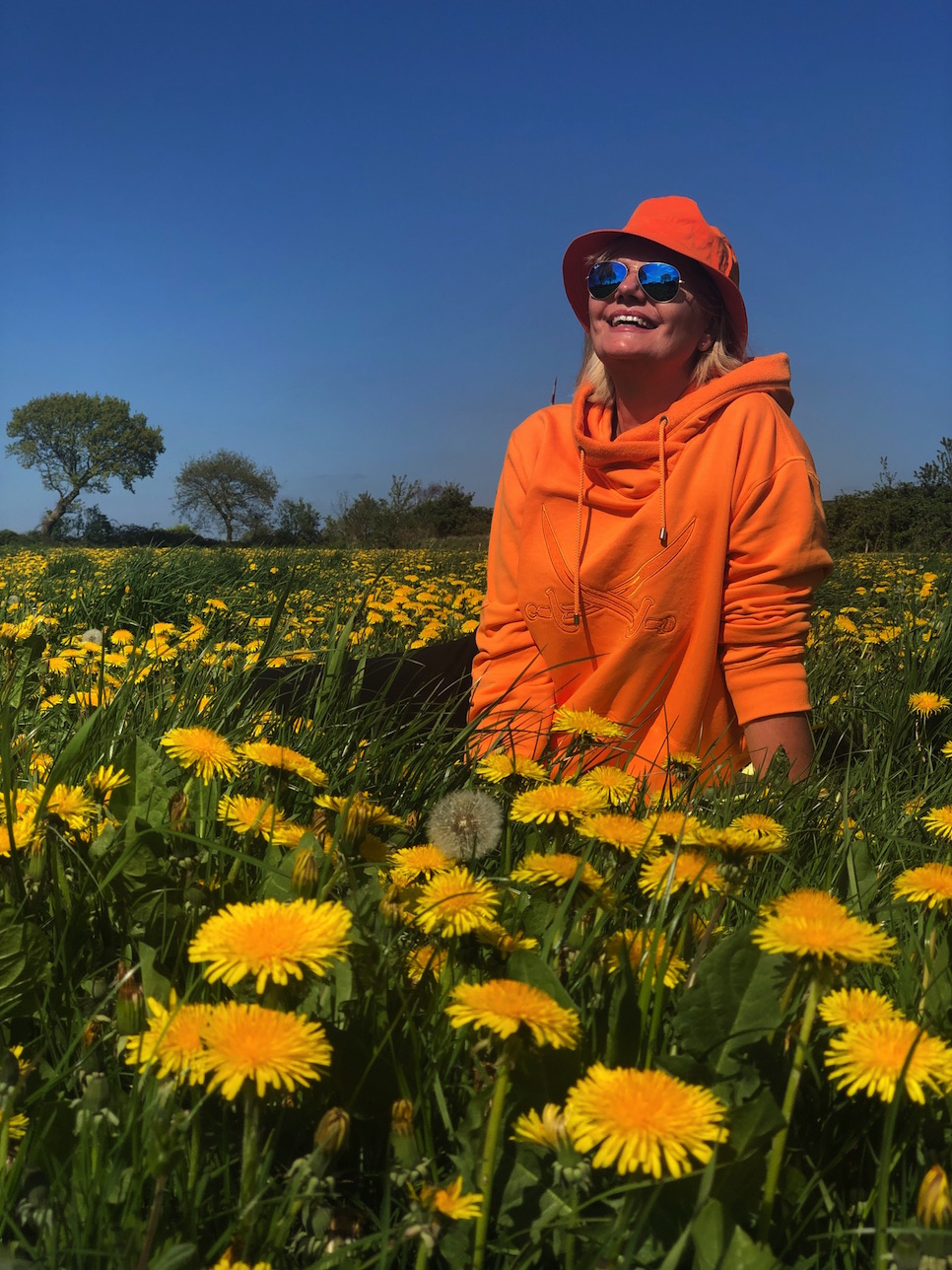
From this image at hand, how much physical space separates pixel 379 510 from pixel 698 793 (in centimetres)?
3400

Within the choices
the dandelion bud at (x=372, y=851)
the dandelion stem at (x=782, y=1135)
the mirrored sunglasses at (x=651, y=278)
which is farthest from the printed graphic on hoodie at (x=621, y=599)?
the dandelion stem at (x=782, y=1135)

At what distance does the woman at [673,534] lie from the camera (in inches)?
117

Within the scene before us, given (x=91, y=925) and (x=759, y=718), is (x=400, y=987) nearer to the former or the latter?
(x=91, y=925)

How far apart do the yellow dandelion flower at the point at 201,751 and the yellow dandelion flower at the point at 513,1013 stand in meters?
0.60

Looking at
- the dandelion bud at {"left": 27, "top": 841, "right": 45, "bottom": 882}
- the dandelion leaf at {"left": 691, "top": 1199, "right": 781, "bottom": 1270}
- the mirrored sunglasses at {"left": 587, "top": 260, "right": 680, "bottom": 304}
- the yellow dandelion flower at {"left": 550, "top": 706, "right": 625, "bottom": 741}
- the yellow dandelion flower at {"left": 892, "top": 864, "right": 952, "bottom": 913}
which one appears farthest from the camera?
the mirrored sunglasses at {"left": 587, "top": 260, "right": 680, "bottom": 304}

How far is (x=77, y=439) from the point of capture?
74.6 m

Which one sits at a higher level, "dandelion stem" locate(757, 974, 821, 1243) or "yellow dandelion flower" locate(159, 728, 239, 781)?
"yellow dandelion flower" locate(159, 728, 239, 781)

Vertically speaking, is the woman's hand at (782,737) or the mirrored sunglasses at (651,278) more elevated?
the mirrored sunglasses at (651,278)

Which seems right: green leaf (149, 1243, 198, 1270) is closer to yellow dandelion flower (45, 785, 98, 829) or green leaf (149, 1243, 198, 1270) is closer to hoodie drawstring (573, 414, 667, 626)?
yellow dandelion flower (45, 785, 98, 829)

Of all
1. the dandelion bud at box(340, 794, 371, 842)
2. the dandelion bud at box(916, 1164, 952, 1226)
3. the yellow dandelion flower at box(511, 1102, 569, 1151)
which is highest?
the dandelion bud at box(340, 794, 371, 842)

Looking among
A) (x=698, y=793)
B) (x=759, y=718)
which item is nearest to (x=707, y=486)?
(x=759, y=718)

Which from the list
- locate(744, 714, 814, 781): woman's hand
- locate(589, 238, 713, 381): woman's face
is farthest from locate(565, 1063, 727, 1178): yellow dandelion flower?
locate(589, 238, 713, 381): woman's face

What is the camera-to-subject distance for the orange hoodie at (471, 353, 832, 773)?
2.98 metres

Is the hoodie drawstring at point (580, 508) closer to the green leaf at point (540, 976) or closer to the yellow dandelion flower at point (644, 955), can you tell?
the yellow dandelion flower at point (644, 955)
